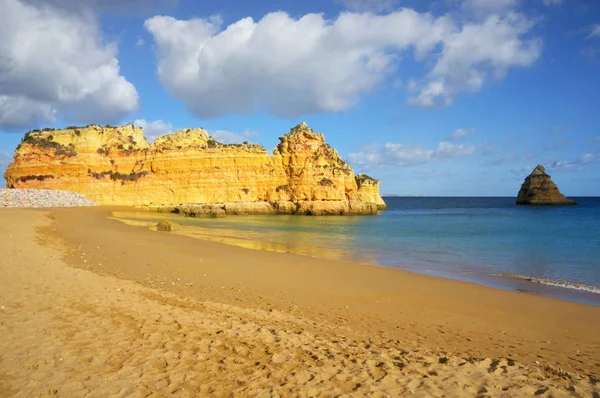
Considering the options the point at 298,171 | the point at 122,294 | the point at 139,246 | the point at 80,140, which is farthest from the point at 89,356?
the point at 80,140

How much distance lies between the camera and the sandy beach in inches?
154

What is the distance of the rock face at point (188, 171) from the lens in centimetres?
4872

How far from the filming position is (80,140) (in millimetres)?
49406

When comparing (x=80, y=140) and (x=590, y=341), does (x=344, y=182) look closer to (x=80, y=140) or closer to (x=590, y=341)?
(x=80, y=140)

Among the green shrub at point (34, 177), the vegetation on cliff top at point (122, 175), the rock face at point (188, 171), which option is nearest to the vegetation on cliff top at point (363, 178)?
the rock face at point (188, 171)

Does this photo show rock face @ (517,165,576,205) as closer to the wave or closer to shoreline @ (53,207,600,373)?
the wave

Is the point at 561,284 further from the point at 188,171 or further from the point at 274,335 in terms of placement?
the point at 188,171

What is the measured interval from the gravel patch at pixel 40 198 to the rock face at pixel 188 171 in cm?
432

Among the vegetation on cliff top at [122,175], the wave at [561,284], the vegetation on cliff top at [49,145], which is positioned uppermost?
the vegetation on cliff top at [49,145]

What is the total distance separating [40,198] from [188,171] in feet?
55.9

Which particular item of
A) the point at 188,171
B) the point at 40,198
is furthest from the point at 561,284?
the point at 40,198

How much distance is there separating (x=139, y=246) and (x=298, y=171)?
36.0 meters

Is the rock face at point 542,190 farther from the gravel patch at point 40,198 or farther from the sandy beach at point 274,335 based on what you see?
the gravel patch at point 40,198

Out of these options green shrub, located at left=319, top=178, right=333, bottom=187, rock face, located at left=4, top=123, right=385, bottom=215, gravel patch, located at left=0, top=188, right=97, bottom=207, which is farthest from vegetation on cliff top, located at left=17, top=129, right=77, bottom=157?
green shrub, located at left=319, top=178, right=333, bottom=187
